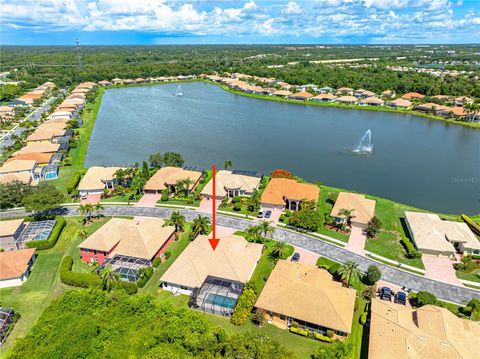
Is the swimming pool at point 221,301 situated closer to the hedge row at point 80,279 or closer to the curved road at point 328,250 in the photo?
the hedge row at point 80,279

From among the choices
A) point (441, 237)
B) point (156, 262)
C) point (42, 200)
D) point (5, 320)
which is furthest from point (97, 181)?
point (441, 237)

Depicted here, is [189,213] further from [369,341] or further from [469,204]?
[469,204]

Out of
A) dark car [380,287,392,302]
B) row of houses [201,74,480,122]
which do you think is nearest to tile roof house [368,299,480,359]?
dark car [380,287,392,302]

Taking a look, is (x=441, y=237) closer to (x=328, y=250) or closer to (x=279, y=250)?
(x=328, y=250)

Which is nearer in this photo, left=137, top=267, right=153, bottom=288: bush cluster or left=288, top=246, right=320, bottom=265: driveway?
left=137, top=267, right=153, bottom=288: bush cluster

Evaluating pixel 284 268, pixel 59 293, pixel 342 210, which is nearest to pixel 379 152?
pixel 342 210

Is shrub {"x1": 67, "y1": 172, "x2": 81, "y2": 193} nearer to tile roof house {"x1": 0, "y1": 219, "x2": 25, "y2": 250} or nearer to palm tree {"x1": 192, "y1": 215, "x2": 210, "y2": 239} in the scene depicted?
tile roof house {"x1": 0, "y1": 219, "x2": 25, "y2": 250}
